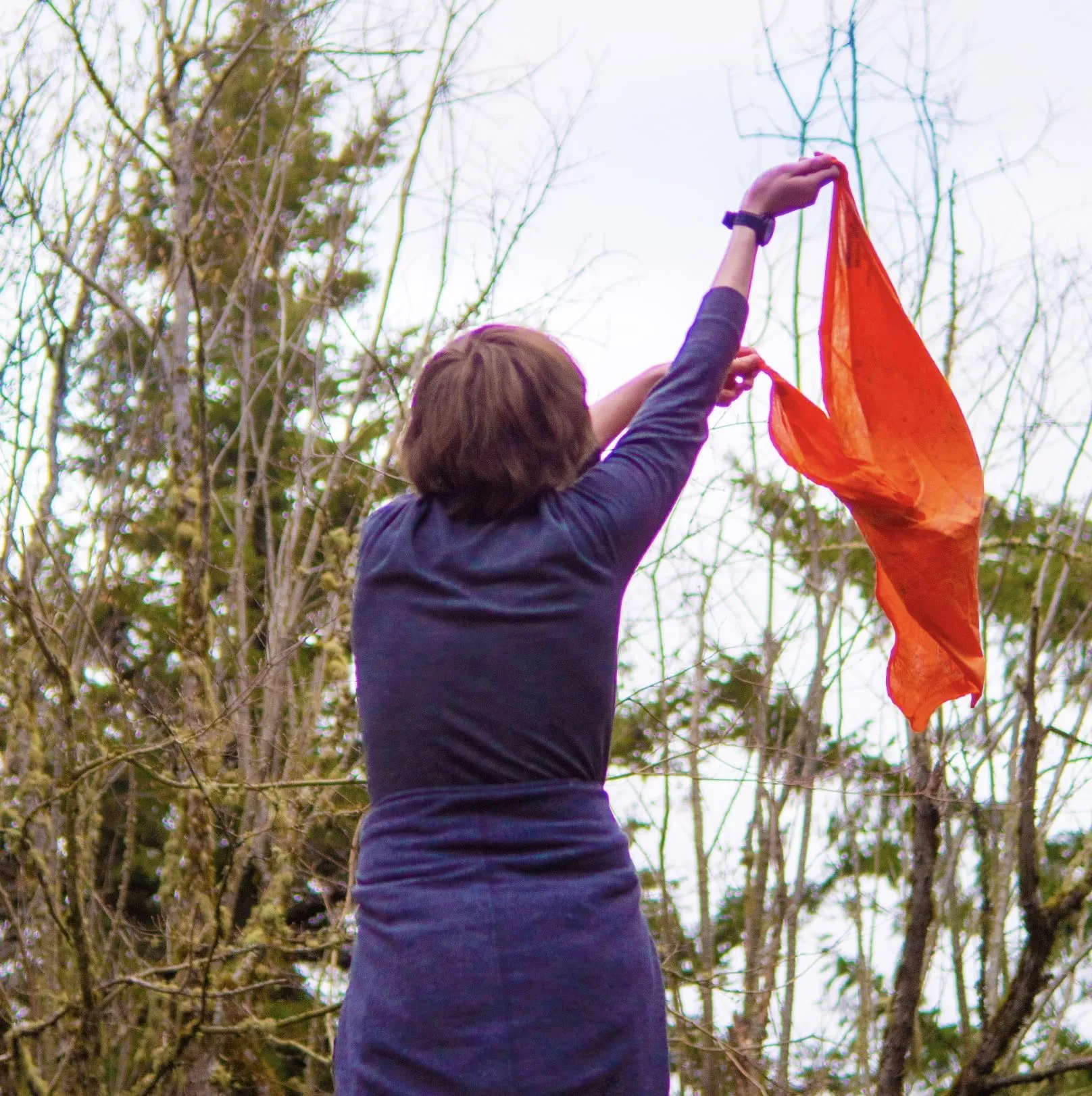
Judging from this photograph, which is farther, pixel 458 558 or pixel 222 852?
pixel 222 852

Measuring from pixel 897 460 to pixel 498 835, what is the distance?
1.15 meters

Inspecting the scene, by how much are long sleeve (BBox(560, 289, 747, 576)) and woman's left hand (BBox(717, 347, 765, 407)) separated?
0.95 ft

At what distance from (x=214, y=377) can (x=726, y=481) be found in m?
4.94

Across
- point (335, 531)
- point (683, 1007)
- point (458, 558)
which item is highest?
point (335, 531)

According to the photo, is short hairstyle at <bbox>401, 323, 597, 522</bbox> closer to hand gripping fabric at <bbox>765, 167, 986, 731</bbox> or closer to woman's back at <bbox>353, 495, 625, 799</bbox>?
woman's back at <bbox>353, 495, 625, 799</bbox>

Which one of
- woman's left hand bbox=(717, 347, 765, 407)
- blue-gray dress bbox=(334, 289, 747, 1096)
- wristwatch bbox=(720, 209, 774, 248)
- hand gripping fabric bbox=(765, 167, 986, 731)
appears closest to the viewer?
blue-gray dress bbox=(334, 289, 747, 1096)

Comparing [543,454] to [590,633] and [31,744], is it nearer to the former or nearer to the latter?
[590,633]

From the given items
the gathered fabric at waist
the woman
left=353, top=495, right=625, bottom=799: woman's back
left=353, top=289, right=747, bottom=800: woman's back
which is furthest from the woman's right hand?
the gathered fabric at waist

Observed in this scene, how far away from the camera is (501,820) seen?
4.36ft

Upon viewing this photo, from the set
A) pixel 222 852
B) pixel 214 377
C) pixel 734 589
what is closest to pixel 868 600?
pixel 734 589

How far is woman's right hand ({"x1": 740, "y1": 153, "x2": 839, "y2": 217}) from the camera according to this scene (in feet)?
5.57

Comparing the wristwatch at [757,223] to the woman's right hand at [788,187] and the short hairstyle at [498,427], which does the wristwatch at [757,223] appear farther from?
the short hairstyle at [498,427]

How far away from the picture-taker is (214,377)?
9.58 metres

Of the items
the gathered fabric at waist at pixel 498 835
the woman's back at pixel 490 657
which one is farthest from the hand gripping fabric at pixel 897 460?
the gathered fabric at waist at pixel 498 835
